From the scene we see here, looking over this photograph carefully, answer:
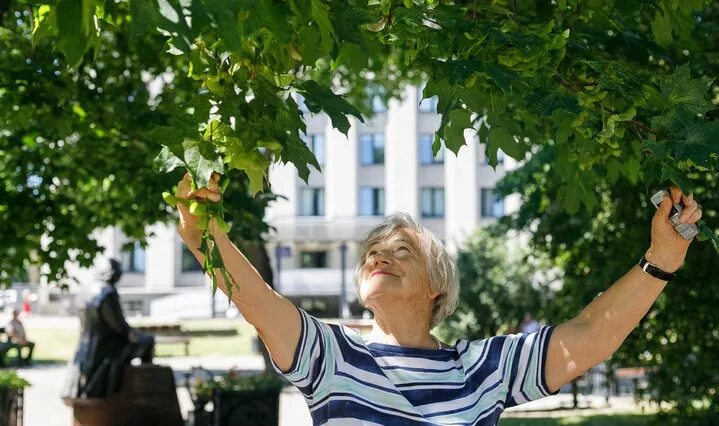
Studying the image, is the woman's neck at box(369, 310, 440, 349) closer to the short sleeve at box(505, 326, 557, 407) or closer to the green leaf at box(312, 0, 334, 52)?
the short sleeve at box(505, 326, 557, 407)

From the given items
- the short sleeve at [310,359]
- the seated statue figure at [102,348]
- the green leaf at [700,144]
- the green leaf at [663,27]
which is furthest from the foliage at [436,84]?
the seated statue figure at [102,348]

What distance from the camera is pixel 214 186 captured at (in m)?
2.79

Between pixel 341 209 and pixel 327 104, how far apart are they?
51348 mm

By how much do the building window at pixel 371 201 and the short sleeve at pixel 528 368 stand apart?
50429 mm

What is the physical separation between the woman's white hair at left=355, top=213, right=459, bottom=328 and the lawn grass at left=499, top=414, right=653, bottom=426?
37.2 feet

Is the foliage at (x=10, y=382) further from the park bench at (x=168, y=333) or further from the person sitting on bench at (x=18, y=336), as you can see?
the park bench at (x=168, y=333)

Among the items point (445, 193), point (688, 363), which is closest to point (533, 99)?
point (688, 363)

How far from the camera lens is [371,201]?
54.3 meters

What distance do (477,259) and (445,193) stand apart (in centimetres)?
2827

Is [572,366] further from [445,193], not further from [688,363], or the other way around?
[445,193]

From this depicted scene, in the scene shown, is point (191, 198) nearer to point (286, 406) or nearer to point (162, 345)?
point (286, 406)

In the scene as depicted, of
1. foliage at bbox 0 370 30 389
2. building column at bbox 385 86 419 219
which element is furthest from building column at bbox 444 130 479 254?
foliage at bbox 0 370 30 389

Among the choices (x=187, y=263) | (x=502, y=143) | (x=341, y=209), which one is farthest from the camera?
(x=187, y=263)

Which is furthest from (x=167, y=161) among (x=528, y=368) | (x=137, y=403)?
(x=137, y=403)
